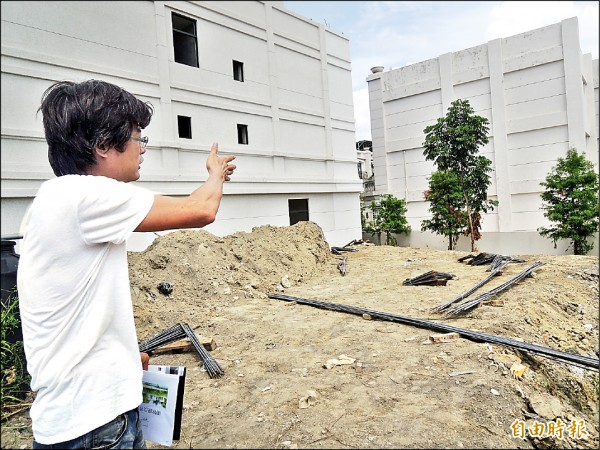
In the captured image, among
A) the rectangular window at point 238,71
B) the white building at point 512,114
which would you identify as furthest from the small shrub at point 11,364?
the white building at point 512,114

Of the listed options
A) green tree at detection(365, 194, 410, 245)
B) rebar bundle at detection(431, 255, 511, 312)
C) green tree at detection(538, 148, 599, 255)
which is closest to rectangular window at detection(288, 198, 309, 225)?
green tree at detection(365, 194, 410, 245)

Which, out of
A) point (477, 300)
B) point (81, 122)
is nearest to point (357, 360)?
point (477, 300)

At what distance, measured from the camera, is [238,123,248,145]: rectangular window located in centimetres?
1080

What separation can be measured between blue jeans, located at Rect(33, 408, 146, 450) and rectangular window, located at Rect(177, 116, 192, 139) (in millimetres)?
8942

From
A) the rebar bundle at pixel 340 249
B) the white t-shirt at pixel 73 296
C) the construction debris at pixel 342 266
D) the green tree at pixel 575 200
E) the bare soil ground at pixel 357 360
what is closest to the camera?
the white t-shirt at pixel 73 296

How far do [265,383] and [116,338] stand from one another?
2.59 m

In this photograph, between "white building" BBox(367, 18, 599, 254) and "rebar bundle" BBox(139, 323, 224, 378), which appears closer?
"rebar bundle" BBox(139, 323, 224, 378)

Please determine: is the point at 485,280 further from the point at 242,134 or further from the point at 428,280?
the point at 242,134

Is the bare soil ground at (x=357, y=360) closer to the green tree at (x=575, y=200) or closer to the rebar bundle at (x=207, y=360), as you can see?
the rebar bundle at (x=207, y=360)

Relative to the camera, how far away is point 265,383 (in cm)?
354

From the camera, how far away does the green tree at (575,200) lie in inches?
453

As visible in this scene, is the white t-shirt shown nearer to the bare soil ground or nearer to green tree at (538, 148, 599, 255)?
the bare soil ground

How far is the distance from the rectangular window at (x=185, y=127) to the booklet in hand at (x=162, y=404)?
8755 mm

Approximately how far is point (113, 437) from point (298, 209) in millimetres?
11146
